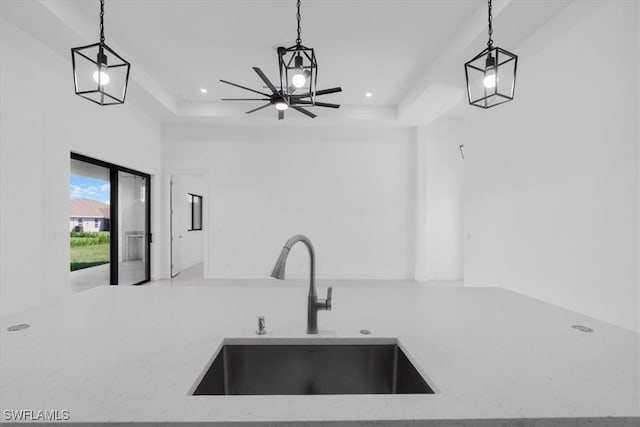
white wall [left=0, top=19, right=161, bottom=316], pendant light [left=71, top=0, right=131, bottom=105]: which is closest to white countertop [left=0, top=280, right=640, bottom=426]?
pendant light [left=71, top=0, right=131, bottom=105]

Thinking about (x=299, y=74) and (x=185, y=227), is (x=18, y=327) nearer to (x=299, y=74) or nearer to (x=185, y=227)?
(x=299, y=74)

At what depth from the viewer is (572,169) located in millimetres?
2422

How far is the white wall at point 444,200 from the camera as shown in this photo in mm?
5785

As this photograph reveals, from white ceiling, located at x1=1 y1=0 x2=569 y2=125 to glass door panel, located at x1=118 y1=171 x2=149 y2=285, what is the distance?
1.34 m

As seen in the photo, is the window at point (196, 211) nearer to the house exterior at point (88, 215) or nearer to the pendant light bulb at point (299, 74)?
the house exterior at point (88, 215)

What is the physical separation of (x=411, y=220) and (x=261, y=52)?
3896 millimetres

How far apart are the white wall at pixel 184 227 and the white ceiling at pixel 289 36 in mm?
1765

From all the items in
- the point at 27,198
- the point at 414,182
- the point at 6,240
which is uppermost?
the point at 414,182

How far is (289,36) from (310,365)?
3.40 meters

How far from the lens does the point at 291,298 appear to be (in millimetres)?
1475

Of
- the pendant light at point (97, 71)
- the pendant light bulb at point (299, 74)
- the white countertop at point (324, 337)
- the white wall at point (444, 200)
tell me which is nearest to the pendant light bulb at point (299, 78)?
the pendant light bulb at point (299, 74)

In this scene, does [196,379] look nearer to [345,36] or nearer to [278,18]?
[278,18]

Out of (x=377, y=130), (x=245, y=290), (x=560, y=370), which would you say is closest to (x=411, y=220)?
(x=377, y=130)

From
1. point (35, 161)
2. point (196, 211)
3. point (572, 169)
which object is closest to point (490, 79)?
point (572, 169)
